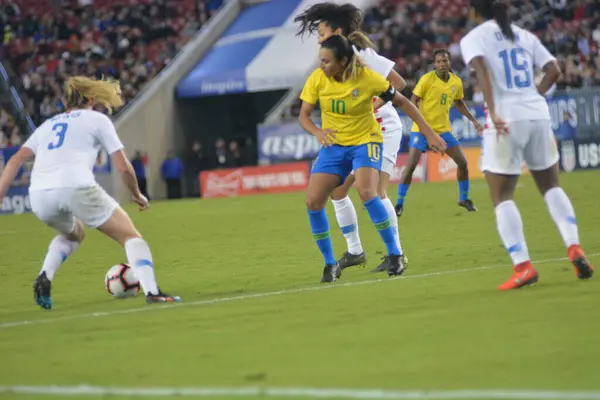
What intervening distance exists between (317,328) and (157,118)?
115 feet

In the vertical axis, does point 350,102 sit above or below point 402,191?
above

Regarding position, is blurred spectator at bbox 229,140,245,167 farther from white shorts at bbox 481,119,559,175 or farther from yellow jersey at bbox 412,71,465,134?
white shorts at bbox 481,119,559,175

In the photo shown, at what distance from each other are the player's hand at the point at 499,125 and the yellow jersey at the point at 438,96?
10655 millimetres

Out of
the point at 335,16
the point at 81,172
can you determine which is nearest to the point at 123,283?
the point at 81,172

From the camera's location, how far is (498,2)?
31.8ft

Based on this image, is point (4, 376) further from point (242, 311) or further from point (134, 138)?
point (134, 138)

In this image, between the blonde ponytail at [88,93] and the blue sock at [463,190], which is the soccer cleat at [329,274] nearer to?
the blonde ponytail at [88,93]

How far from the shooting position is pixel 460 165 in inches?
798

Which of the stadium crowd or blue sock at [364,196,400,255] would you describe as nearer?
blue sock at [364,196,400,255]

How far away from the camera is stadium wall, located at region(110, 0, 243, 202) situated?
41781 millimetres

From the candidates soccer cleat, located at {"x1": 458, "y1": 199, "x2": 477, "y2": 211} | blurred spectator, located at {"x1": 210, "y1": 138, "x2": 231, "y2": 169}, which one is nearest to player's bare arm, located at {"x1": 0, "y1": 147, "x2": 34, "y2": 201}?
soccer cleat, located at {"x1": 458, "y1": 199, "x2": 477, "y2": 211}

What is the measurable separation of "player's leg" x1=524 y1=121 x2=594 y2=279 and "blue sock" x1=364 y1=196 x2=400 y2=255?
1.79 meters

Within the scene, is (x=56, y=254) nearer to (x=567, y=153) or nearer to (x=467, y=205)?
(x=467, y=205)

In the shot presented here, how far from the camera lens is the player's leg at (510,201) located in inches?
374
